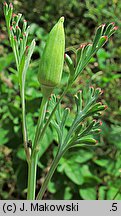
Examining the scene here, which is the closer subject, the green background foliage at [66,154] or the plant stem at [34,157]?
the plant stem at [34,157]

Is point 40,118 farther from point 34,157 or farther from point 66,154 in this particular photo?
point 66,154

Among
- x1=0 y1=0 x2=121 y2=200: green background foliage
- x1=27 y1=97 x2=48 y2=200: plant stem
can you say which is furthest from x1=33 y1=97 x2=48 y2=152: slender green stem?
x1=0 y1=0 x2=121 y2=200: green background foliage

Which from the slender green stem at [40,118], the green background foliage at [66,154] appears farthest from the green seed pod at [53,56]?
the green background foliage at [66,154]

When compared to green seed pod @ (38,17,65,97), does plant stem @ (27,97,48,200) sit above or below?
below

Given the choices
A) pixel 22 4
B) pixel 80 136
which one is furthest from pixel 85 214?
pixel 22 4

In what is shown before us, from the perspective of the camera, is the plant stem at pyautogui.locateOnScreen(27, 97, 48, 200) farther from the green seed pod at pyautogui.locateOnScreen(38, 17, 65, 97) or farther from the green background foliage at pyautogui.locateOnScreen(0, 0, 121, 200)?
the green background foliage at pyautogui.locateOnScreen(0, 0, 121, 200)

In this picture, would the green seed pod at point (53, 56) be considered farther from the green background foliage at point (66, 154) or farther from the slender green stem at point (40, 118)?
the green background foliage at point (66, 154)

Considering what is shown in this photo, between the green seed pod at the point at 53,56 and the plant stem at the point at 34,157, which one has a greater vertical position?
the green seed pod at the point at 53,56

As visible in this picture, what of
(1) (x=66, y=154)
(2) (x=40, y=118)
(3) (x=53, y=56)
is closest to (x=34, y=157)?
(2) (x=40, y=118)
